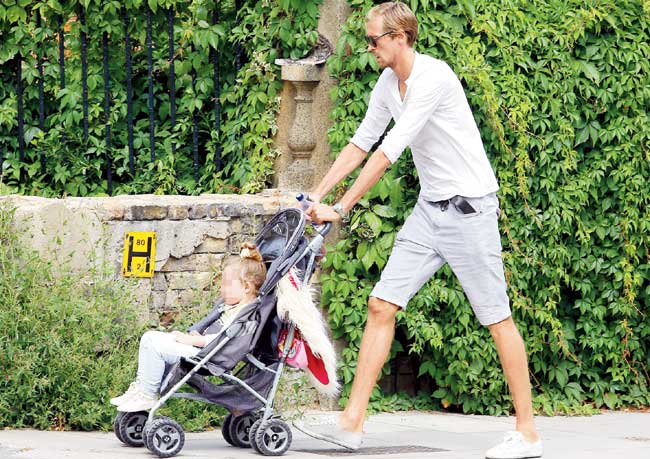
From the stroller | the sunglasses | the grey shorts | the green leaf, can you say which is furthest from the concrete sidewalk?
the sunglasses

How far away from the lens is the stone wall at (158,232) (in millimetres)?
6699

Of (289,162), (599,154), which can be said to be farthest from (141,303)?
(599,154)

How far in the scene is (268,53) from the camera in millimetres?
7383

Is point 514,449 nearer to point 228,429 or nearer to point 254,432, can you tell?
point 254,432

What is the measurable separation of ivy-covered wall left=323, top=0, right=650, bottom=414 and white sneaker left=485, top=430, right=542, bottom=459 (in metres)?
1.54

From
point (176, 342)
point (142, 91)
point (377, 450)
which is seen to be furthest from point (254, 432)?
point (142, 91)

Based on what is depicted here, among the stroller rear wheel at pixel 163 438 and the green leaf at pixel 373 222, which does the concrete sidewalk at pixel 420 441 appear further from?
the green leaf at pixel 373 222

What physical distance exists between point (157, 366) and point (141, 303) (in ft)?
3.83

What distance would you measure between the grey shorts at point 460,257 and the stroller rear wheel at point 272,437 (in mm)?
791

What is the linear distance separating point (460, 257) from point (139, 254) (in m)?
1.95

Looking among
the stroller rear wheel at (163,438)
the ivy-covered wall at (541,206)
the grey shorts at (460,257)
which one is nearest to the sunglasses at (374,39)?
the grey shorts at (460,257)

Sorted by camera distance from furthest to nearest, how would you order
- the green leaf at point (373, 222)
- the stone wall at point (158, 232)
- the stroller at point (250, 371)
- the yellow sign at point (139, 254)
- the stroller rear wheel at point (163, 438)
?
the green leaf at point (373, 222) < the yellow sign at point (139, 254) < the stone wall at point (158, 232) < the stroller at point (250, 371) < the stroller rear wheel at point (163, 438)

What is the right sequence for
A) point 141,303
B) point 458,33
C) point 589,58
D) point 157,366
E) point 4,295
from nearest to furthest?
1. point 157,366
2. point 4,295
3. point 141,303
4. point 458,33
5. point 589,58

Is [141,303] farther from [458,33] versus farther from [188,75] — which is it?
[458,33]
